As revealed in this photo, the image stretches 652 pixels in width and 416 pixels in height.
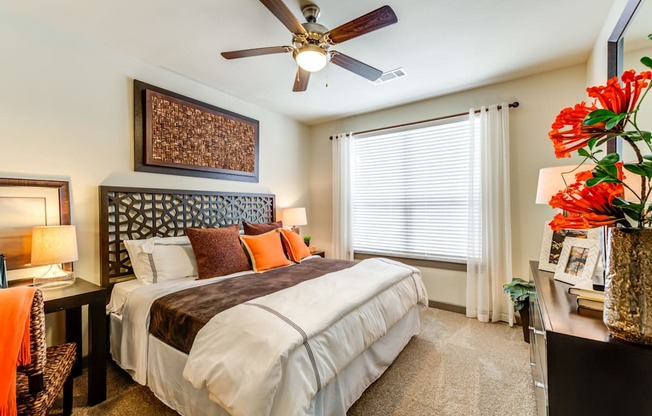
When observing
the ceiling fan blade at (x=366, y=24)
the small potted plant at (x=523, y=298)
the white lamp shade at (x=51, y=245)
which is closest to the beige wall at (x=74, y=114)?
the white lamp shade at (x=51, y=245)

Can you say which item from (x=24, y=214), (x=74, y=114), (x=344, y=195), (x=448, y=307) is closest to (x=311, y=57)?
(x=74, y=114)

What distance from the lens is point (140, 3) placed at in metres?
1.95

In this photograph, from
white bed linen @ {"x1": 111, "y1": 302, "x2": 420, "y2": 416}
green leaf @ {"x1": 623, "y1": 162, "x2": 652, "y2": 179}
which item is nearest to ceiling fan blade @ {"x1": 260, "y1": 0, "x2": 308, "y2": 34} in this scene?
green leaf @ {"x1": 623, "y1": 162, "x2": 652, "y2": 179}

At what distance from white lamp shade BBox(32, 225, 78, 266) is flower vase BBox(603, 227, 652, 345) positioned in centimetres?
294

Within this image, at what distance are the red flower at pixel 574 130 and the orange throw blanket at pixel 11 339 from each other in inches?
84.2

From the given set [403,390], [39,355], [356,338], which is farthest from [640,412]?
A: [39,355]

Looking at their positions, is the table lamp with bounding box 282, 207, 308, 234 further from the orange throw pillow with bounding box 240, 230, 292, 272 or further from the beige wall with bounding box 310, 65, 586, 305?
the beige wall with bounding box 310, 65, 586, 305

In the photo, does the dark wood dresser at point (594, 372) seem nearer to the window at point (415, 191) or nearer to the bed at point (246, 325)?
the bed at point (246, 325)

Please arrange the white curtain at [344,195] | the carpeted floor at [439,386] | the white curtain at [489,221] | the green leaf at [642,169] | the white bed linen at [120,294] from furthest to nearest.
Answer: the white curtain at [344,195]
the white curtain at [489,221]
the white bed linen at [120,294]
the carpeted floor at [439,386]
the green leaf at [642,169]

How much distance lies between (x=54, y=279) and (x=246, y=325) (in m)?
1.64

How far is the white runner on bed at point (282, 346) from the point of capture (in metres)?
1.25

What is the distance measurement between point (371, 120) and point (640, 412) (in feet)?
12.7

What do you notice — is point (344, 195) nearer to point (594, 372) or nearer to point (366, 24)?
point (366, 24)

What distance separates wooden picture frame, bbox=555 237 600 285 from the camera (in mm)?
1503
